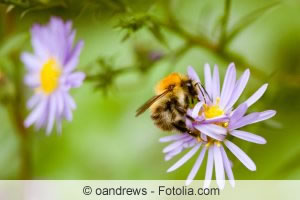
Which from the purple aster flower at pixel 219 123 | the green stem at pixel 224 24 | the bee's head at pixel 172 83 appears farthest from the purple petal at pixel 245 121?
the green stem at pixel 224 24

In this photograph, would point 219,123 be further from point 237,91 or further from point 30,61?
point 30,61

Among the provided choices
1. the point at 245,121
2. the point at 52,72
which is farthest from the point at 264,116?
the point at 52,72

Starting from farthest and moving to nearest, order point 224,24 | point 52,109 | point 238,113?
point 52,109 < point 224,24 < point 238,113

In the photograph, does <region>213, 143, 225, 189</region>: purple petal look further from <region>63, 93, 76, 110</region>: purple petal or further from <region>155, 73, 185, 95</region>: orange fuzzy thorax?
<region>63, 93, 76, 110</region>: purple petal

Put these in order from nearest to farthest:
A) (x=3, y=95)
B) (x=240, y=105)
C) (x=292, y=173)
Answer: (x=240, y=105), (x=292, y=173), (x=3, y=95)

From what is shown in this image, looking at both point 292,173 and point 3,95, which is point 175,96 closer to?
point 292,173

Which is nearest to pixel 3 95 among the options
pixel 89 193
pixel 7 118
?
pixel 7 118

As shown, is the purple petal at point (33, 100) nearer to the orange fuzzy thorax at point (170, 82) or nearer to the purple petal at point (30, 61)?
the purple petal at point (30, 61)
